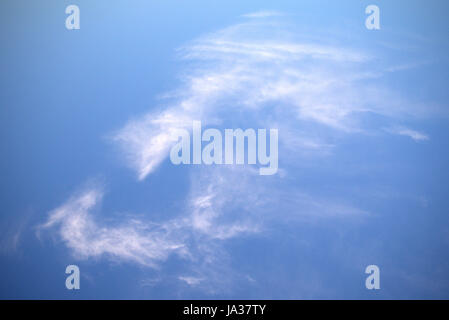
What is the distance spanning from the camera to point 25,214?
14.1 feet

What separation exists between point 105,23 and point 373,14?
10.4 feet

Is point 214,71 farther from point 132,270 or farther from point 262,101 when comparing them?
point 132,270

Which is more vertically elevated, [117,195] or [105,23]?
[105,23]

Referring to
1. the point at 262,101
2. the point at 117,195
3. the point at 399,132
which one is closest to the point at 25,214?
the point at 117,195

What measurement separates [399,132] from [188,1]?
2904 millimetres

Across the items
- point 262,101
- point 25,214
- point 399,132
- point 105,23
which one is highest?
point 105,23
